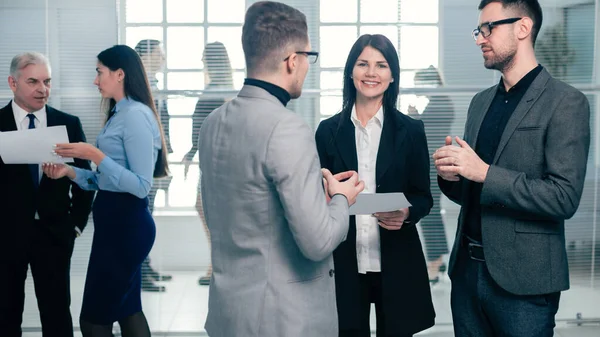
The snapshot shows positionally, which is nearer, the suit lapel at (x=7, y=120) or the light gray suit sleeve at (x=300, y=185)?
the light gray suit sleeve at (x=300, y=185)

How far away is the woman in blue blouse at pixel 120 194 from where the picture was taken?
2.95 m

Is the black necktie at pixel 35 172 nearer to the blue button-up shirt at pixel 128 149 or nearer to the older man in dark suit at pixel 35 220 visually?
the older man in dark suit at pixel 35 220

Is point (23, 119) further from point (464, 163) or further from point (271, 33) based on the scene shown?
point (464, 163)

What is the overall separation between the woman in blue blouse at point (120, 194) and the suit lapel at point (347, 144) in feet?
2.96

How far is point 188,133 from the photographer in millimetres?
4102

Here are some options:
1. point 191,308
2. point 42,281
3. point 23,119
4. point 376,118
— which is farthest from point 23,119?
point 376,118

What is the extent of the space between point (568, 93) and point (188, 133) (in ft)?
8.14

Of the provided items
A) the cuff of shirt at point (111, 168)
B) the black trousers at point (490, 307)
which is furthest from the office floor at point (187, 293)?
the black trousers at point (490, 307)

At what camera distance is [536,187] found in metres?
2.08

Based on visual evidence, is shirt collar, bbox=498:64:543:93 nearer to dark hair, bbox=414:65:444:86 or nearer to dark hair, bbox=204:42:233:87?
dark hair, bbox=414:65:444:86

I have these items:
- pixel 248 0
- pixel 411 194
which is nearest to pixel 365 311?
pixel 411 194

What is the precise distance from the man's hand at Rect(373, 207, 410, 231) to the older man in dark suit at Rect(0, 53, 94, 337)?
1.53 m

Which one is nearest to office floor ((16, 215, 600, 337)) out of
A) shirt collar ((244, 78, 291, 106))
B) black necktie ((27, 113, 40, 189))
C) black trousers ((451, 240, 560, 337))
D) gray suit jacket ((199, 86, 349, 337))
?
black necktie ((27, 113, 40, 189))

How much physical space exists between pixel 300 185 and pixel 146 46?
8.62 ft
